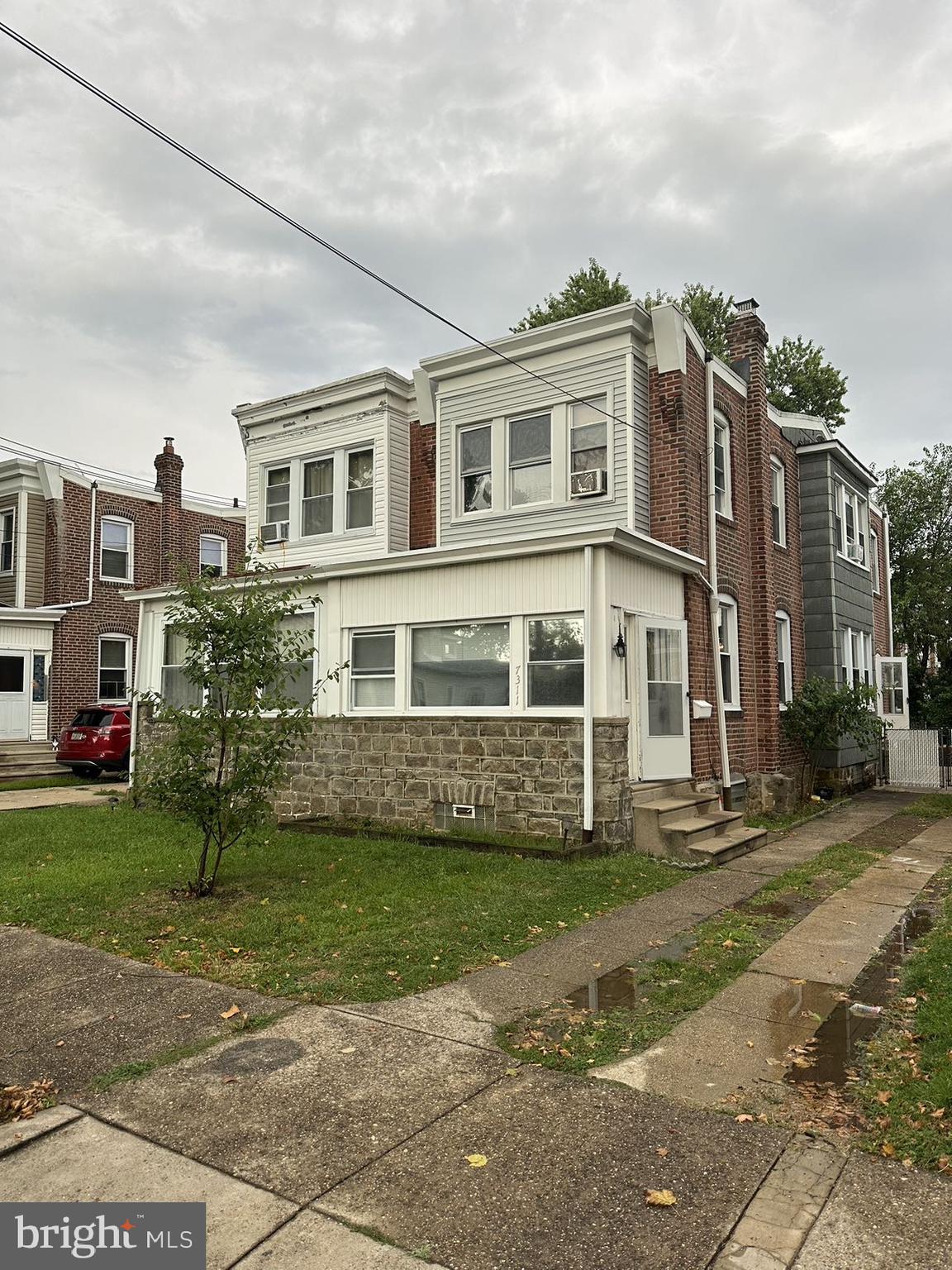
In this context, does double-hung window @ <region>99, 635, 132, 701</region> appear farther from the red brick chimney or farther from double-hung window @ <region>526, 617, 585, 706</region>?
double-hung window @ <region>526, 617, 585, 706</region>

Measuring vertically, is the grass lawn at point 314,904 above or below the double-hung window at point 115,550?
below

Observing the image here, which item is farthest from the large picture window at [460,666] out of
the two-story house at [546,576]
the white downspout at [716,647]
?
the white downspout at [716,647]

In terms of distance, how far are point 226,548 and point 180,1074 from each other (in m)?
26.6

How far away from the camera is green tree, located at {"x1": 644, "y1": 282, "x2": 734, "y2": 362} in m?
29.8

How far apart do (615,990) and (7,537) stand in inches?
996

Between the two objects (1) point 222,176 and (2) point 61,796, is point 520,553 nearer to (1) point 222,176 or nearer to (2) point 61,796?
(1) point 222,176

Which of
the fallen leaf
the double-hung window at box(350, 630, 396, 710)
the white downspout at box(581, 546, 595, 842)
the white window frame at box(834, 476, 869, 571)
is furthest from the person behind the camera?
the white window frame at box(834, 476, 869, 571)

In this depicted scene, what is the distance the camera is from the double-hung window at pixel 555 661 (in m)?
10.8

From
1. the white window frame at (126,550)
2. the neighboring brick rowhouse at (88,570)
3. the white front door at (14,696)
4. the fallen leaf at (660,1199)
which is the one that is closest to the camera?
the fallen leaf at (660,1199)

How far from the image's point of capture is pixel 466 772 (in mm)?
11430

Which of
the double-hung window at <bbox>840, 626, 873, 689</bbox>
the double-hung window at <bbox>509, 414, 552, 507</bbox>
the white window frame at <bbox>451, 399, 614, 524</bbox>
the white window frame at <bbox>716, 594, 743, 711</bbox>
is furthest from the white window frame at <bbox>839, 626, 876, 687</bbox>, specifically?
the double-hung window at <bbox>509, 414, 552, 507</bbox>

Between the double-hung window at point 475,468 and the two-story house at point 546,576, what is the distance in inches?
1.8

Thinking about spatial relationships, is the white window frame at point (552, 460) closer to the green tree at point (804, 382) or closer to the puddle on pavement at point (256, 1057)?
the puddle on pavement at point (256, 1057)

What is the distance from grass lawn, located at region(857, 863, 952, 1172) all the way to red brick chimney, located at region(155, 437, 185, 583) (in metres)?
25.4
